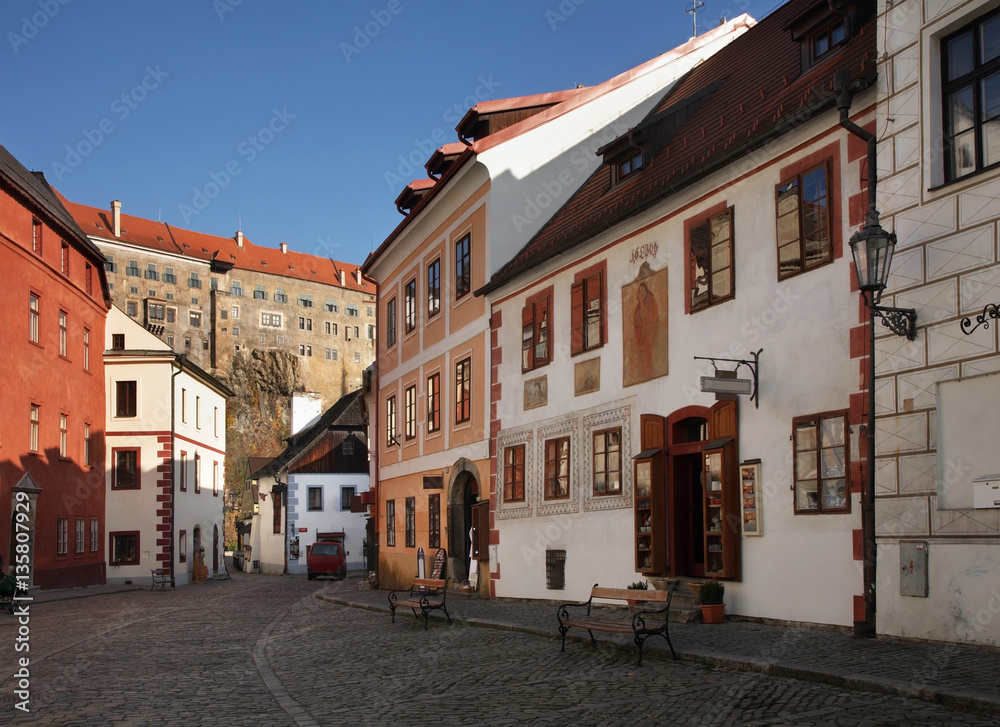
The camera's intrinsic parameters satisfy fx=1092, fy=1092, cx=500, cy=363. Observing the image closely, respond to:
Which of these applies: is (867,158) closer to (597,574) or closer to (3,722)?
(597,574)

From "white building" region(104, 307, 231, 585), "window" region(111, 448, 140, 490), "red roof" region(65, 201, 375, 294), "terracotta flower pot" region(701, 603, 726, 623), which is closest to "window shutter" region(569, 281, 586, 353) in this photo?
"terracotta flower pot" region(701, 603, 726, 623)

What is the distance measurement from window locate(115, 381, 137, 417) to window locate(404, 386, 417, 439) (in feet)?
57.1

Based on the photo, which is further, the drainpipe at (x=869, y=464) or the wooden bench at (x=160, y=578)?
the wooden bench at (x=160, y=578)

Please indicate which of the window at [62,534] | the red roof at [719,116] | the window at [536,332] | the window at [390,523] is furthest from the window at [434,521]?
the window at [62,534]

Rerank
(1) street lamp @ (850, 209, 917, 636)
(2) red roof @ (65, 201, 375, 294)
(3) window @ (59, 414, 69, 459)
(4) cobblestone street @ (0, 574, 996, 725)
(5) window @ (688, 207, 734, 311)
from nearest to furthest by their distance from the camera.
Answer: (4) cobblestone street @ (0, 574, 996, 725), (1) street lamp @ (850, 209, 917, 636), (5) window @ (688, 207, 734, 311), (3) window @ (59, 414, 69, 459), (2) red roof @ (65, 201, 375, 294)

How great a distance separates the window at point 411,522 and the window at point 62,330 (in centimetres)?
1462

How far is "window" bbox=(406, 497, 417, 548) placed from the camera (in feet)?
93.8

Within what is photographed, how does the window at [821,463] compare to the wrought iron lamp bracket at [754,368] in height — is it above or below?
below

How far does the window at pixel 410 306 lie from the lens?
29.8 metres

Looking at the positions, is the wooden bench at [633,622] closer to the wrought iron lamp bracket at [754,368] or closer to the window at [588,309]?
the wrought iron lamp bracket at [754,368]

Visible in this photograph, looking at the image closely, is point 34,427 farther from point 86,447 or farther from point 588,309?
point 588,309

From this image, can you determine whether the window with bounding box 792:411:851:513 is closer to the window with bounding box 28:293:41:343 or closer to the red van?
the window with bounding box 28:293:41:343

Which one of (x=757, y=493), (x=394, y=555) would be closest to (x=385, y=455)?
(x=394, y=555)

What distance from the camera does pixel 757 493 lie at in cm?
1391
